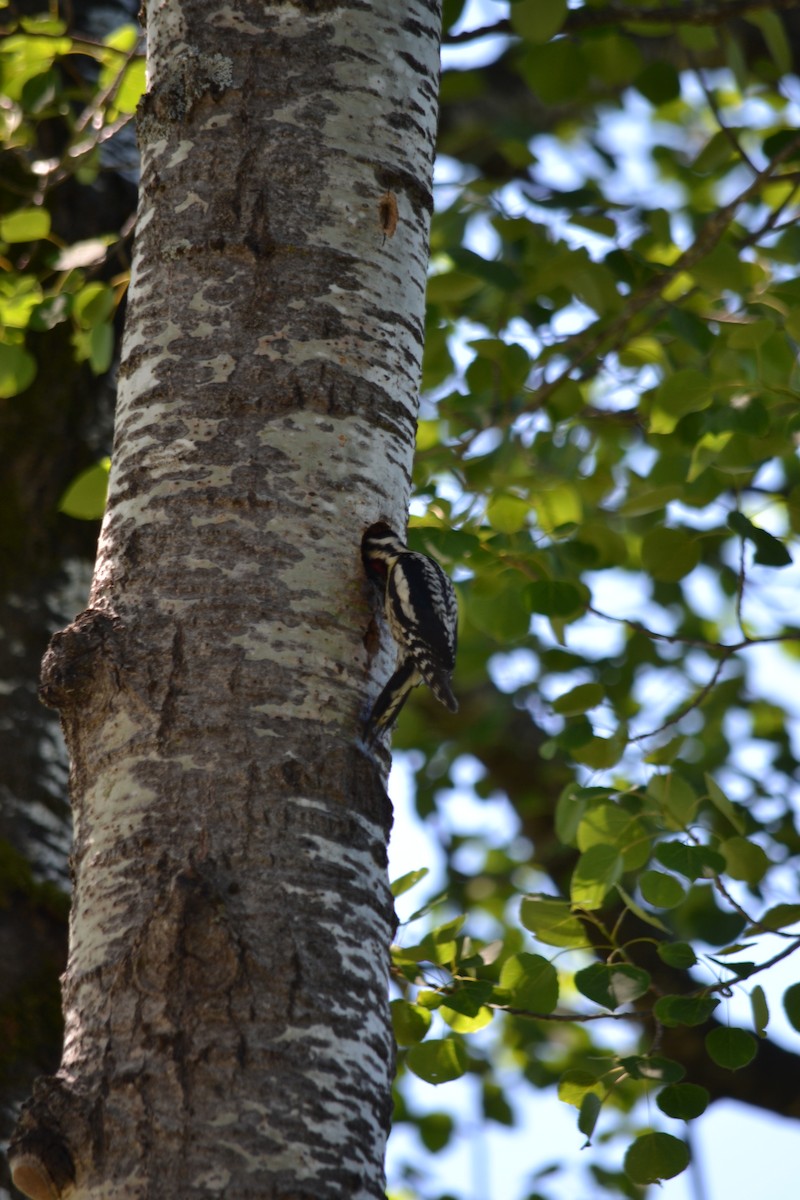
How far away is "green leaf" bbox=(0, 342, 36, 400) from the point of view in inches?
117

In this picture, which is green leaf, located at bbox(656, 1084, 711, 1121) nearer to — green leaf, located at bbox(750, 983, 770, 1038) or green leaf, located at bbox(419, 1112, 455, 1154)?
green leaf, located at bbox(750, 983, 770, 1038)

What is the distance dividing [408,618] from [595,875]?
69 centimetres

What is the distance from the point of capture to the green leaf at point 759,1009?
2.02m

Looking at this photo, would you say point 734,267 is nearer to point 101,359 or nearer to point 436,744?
point 101,359

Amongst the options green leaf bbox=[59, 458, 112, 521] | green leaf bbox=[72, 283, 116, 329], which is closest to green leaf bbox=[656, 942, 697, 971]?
green leaf bbox=[59, 458, 112, 521]

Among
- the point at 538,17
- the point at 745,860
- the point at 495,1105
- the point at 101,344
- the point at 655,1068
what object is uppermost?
the point at 538,17

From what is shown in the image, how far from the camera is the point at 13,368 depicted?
2.99 m

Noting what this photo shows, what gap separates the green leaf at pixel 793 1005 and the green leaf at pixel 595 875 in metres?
0.34

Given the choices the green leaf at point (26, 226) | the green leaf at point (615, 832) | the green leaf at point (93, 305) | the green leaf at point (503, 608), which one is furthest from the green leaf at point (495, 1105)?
the green leaf at point (26, 226)

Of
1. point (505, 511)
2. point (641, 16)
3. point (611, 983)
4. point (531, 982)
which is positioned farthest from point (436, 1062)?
point (641, 16)

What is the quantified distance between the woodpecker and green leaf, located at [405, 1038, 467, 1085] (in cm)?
58

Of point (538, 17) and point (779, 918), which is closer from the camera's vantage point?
point (779, 918)

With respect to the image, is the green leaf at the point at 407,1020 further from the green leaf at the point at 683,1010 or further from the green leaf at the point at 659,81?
the green leaf at the point at 659,81

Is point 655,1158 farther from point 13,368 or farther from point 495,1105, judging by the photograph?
point 495,1105
